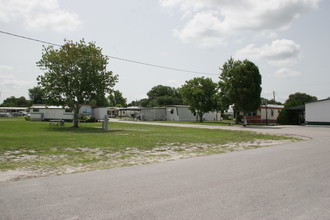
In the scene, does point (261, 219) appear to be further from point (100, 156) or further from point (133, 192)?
point (100, 156)

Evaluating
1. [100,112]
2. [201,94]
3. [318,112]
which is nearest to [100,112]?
[100,112]

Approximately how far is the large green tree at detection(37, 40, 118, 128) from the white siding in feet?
86.1

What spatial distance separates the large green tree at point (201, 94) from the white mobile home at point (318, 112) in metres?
16.8

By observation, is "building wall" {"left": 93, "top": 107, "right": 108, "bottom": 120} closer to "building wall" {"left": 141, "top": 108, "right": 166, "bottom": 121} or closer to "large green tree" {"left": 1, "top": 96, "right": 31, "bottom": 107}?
"building wall" {"left": 141, "top": 108, "right": 166, "bottom": 121}

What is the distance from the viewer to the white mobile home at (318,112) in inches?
1319

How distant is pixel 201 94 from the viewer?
4938 centimetres

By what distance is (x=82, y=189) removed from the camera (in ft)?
16.8

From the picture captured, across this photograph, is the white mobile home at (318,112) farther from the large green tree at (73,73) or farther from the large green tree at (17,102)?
the large green tree at (17,102)

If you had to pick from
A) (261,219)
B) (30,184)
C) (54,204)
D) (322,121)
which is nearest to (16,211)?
(54,204)

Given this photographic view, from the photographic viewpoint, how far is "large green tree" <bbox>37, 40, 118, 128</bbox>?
27.6m

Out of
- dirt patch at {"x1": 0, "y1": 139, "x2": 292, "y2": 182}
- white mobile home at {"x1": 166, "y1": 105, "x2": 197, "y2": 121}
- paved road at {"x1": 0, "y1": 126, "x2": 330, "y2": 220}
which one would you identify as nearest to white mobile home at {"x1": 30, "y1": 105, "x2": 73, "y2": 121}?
white mobile home at {"x1": 166, "y1": 105, "x2": 197, "y2": 121}

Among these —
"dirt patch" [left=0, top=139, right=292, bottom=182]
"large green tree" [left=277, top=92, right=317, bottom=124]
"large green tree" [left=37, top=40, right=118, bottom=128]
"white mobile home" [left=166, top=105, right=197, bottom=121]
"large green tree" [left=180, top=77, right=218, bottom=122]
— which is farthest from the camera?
"white mobile home" [left=166, top=105, right=197, bottom=121]

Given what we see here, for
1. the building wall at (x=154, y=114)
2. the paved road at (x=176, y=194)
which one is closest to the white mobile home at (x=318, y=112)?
the building wall at (x=154, y=114)

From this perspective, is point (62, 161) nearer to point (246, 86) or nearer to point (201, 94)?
point (246, 86)
